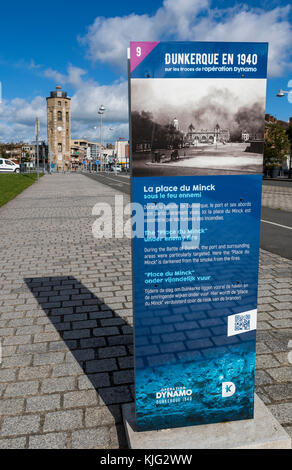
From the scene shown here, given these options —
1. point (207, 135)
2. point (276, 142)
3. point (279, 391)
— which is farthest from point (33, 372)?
point (276, 142)

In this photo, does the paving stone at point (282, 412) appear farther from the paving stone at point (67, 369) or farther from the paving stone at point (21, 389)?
the paving stone at point (21, 389)

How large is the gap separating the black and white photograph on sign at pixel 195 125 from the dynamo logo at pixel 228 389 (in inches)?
53.7

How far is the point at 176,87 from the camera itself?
2.27 m

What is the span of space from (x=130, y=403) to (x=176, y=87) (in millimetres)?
2261

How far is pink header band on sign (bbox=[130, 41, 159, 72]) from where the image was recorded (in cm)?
221

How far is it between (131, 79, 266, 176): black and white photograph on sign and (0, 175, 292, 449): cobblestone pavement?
1.86m

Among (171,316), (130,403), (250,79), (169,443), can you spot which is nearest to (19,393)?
(130,403)

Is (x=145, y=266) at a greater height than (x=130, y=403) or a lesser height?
greater

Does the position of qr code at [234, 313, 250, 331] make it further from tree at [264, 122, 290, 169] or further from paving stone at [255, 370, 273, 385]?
tree at [264, 122, 290, 169]

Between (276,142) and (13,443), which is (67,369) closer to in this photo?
(13,443)

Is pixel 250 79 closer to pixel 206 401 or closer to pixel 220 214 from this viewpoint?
pixel 220 214

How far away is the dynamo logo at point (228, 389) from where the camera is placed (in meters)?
2.71

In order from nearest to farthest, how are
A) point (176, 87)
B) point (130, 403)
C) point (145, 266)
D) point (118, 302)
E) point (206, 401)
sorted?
point (176, 87) < point (145, 266) < point (206, 401) < point (130, 403) < point (118, 302)
